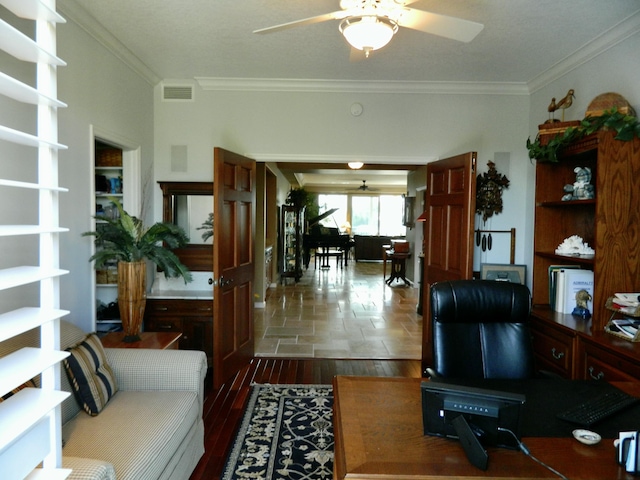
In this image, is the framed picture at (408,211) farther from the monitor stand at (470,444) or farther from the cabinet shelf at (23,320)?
the cabinet shelf at (23,320)

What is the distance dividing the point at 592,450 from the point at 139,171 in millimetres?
3771

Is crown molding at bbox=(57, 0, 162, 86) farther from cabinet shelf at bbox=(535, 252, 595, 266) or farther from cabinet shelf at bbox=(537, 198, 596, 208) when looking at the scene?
cabinet shelf at bbox=(535, 252, 595, 266)

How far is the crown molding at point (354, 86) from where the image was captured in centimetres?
393

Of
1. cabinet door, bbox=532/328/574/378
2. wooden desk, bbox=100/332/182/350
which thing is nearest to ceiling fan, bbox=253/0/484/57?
cabinet door, bbox=532/328/574/378

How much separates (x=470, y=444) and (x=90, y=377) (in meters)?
1.80

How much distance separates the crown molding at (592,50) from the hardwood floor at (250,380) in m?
2.96

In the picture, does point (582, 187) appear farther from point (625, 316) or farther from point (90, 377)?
point (90, 377)

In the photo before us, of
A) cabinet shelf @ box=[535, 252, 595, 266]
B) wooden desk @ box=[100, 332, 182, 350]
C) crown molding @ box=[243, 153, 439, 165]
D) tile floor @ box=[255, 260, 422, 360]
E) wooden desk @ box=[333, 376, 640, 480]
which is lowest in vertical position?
tile floor @ box=[255, 260, 422, 360]

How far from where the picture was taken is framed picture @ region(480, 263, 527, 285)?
385 cm

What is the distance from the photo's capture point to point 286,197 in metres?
9.75

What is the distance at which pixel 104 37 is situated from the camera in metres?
2.96

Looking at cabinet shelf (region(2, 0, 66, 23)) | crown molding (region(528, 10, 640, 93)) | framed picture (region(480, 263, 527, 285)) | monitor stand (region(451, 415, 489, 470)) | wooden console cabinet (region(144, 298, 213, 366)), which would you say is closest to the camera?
cabinet shelf (region(2, 0, 66, 23))

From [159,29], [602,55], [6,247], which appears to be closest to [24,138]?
[6,247]

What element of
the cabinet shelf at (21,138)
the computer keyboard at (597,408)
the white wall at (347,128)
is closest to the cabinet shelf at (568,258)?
the white wall at (347,128)
